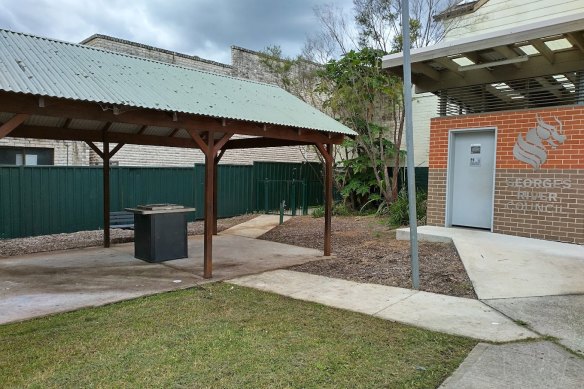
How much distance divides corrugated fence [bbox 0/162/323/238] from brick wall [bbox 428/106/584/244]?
8.16 m

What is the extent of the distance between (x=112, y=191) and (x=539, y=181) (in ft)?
35.0

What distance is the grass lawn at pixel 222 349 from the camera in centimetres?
340

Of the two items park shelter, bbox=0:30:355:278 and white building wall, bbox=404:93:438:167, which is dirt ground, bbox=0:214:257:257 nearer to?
park shelter, bbox=0:30:355:278

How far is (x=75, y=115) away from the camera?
5.41m

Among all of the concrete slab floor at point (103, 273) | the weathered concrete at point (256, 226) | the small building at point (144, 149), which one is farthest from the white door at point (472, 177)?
the small building at point (144, 149)

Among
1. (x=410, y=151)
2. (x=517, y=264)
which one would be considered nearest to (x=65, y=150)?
(x=410, y=151)

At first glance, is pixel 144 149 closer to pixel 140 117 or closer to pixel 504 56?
pixel 140 117

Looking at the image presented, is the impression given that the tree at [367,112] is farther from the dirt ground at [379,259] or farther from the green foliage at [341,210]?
the dirt ground at [379,259]

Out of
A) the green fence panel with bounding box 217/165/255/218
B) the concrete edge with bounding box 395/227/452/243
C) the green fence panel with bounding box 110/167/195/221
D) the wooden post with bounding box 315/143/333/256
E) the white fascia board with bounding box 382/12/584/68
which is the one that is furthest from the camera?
the green fence panel with bounding box 217/165/255/218

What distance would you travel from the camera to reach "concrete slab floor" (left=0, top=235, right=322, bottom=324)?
18.1 ft

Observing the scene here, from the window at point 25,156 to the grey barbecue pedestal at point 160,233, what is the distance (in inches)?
250

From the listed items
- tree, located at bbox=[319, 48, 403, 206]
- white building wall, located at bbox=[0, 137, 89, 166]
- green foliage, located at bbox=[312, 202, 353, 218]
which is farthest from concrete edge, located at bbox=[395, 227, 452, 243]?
white building wall, located at bbox=[0, 137, 89, 166]

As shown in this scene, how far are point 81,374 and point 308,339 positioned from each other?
6.52ft

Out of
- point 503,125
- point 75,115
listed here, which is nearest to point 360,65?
point 503,125
